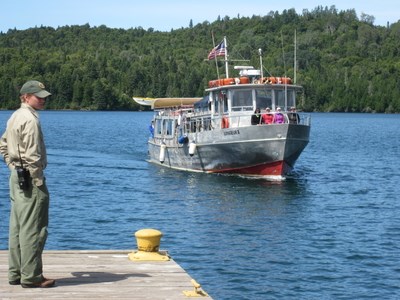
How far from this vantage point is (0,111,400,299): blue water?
17.9 m

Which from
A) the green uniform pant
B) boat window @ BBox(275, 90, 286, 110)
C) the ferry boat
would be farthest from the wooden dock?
boat window @ BBox(275, 90, 286, 110)

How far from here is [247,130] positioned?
116 ft

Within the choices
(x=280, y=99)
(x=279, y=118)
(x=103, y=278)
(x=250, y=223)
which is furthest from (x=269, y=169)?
(x=103, y=278)

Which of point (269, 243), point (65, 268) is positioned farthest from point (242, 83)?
point (65, 268)

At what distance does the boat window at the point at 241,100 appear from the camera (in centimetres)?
3684

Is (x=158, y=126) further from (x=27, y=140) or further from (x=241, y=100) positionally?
(x=27, y=140)

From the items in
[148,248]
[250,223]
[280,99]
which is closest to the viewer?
[148,248]

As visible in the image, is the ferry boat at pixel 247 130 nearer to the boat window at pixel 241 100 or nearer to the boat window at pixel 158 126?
the boat window at pixel 241 100

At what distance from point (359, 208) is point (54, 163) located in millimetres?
23816

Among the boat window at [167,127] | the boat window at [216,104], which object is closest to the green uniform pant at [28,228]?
the boat window at [216,104]

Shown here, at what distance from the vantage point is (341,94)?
198 metres

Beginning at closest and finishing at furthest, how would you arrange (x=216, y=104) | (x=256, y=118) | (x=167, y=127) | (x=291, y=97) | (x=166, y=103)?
(x=256, y=118) → (x=291, y=97) → (x=216, y=104) → (x=167, y=127) → (x=166, y=103)

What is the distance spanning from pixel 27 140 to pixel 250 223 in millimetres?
16109

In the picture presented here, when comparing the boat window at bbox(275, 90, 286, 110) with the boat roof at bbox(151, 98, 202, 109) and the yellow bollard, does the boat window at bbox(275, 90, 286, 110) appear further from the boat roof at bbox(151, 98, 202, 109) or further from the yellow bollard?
the yellow bollard
